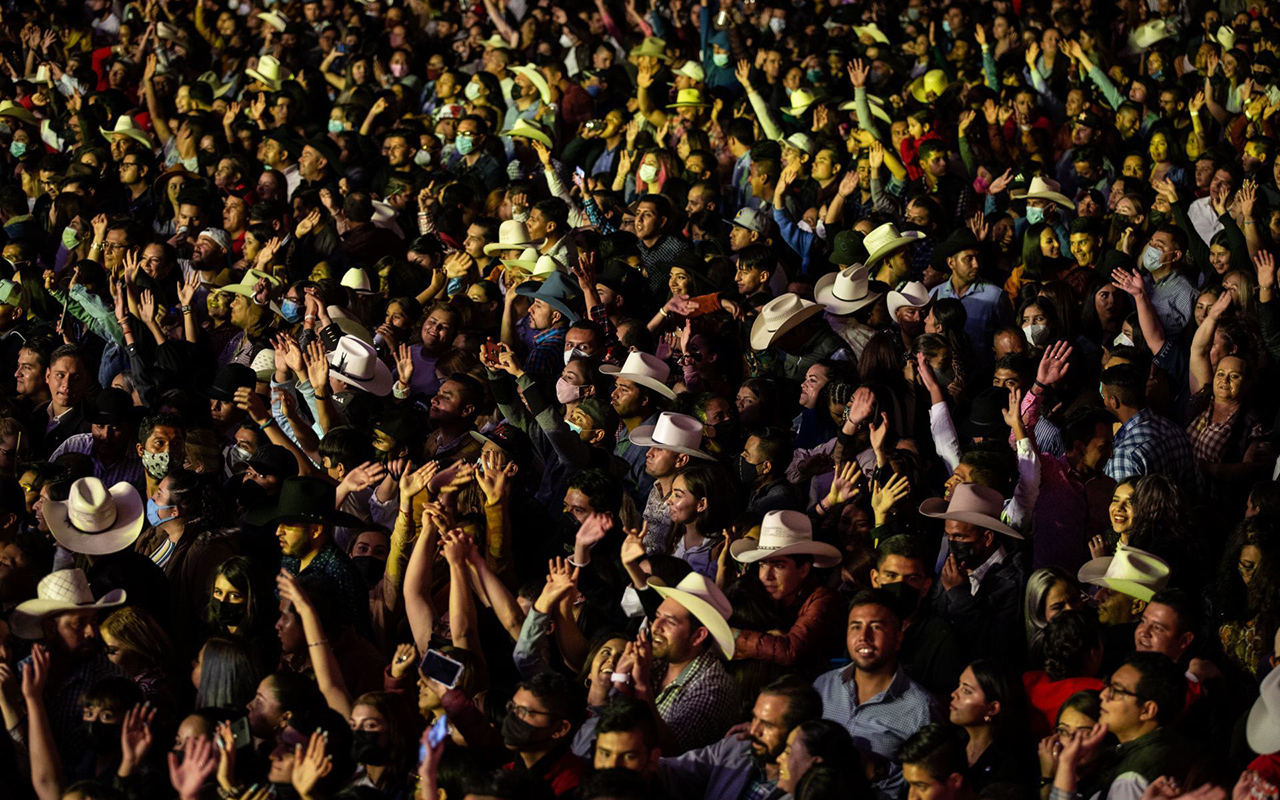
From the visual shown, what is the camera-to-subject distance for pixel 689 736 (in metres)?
5.37

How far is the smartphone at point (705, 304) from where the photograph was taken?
8719mm

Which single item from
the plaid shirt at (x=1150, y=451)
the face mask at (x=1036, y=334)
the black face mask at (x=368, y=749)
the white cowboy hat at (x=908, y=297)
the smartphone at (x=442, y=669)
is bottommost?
the white cowboy hat at (x=908, y=297)

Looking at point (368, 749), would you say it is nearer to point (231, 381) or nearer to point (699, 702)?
point (699, 702)

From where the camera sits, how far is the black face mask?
4.94 metres

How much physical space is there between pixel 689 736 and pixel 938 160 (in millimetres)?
6268

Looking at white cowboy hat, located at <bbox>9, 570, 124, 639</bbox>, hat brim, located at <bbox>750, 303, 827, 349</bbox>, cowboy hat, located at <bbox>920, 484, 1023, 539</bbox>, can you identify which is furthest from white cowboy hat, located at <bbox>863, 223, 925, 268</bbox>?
white cowboy hat, located at <bbox>9, 570, 124, 639</bbox>

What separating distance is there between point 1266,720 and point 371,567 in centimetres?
364

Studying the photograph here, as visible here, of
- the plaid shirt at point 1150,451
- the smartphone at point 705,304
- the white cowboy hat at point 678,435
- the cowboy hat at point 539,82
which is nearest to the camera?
the plaid shirt at point 1150,451

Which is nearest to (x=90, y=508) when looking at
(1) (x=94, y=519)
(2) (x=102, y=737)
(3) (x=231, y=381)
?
(1) (x=94, y=519)

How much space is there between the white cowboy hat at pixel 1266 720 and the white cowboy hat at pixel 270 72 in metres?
11.1

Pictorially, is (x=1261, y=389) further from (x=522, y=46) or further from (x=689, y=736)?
(x=522, y=46)

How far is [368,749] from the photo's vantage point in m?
4.95

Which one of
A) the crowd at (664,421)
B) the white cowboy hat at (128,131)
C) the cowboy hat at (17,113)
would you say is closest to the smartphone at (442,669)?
the crowd at (664,421)

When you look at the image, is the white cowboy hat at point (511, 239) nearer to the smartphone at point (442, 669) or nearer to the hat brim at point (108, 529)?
the hat brim at point (108, 529)
